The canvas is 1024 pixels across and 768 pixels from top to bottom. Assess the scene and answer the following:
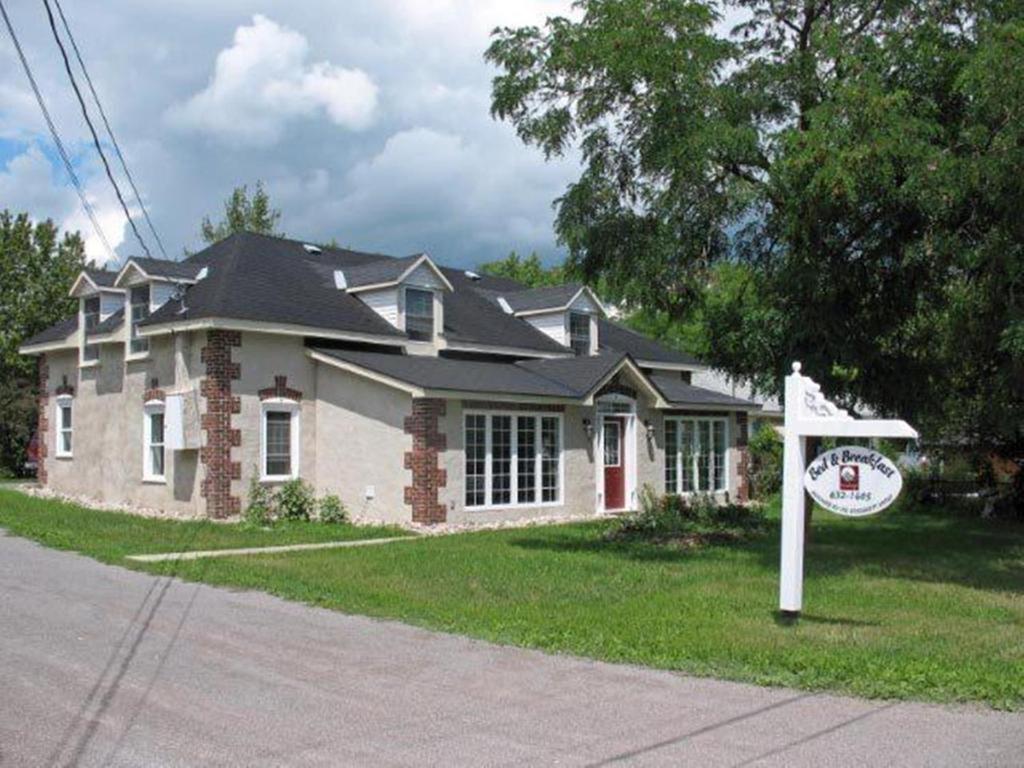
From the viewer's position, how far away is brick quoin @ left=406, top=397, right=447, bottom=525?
2002 centimetres

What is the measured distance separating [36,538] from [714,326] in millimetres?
11325

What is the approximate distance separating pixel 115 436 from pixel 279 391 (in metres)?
5.21

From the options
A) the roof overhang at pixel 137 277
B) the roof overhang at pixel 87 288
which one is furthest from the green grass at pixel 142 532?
the roof overhang at pixel 87 288

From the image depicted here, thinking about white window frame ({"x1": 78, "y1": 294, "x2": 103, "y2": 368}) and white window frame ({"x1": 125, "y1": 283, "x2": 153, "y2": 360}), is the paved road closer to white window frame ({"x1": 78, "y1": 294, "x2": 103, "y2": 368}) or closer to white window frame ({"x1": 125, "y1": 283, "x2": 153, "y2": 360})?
white window frame ({"x1": 125, "y1": 283, "x2": 153, "y2": 360})

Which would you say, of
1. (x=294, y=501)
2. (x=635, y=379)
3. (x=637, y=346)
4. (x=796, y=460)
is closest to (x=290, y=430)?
(x=294, y=501)

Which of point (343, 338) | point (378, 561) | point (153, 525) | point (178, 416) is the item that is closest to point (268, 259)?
point (343, 338)

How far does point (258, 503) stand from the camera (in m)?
20.7

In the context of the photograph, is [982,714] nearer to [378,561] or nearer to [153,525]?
[378,561]

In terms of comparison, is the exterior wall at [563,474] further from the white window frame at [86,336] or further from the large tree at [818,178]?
the white window frame at [86,336]

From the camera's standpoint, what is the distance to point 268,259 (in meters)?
24.5

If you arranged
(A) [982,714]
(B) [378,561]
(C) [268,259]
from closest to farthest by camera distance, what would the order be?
(A) [982,714] < (B) [378,561] < (C) [268,259]

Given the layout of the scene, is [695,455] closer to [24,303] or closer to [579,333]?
[579,333]

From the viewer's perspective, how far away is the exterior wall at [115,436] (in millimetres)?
21531

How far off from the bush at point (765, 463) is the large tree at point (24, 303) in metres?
23.9
